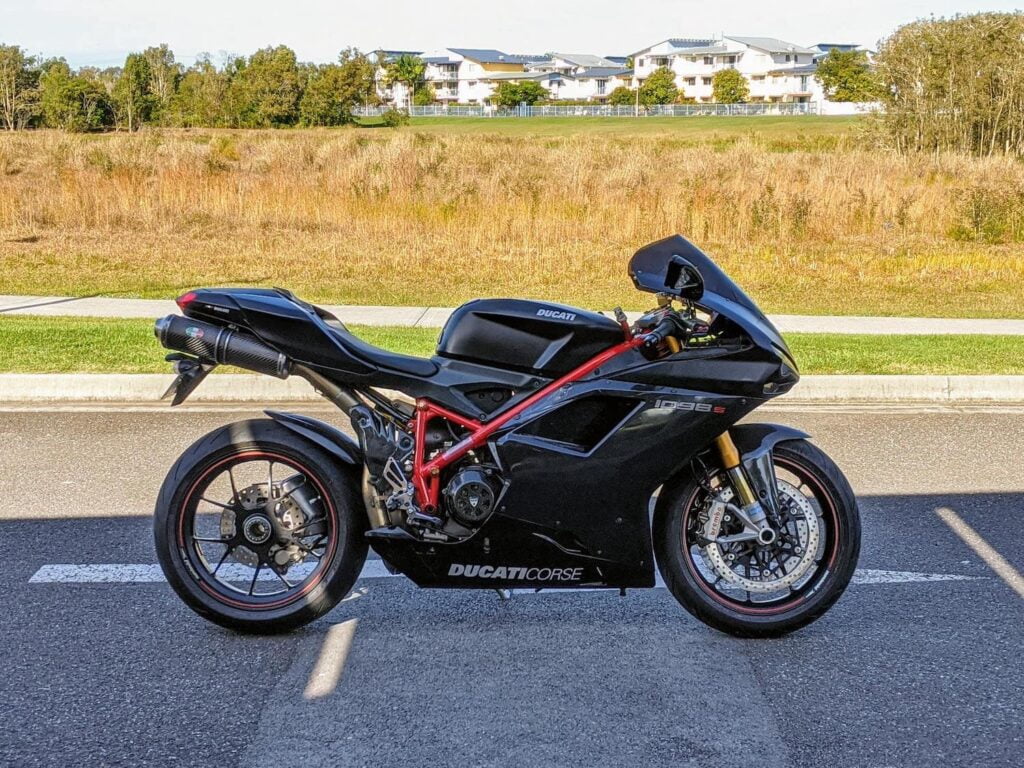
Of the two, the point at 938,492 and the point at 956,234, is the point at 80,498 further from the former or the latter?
the point at 956,234

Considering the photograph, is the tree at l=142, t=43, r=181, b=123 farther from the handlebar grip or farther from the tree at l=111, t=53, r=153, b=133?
the handlebar grip

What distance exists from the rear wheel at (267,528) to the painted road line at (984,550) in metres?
2.88

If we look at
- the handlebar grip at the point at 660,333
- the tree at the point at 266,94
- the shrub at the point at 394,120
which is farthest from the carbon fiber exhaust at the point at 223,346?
the shrub at the point at 394,120

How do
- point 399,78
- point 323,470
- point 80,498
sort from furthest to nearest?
point 399,78, point 80,498, point 323,470

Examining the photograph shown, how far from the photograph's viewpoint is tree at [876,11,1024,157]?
2828cm

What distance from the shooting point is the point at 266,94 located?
78.8 meters

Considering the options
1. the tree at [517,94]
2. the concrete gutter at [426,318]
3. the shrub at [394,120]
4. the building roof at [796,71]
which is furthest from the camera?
the building roof at [796,71]

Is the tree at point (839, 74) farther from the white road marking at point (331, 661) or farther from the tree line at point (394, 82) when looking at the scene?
the white road marking at point (331, 661)

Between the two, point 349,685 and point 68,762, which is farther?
point 349,685

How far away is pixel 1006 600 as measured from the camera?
16.8 feet

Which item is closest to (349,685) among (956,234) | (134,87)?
(956,234)

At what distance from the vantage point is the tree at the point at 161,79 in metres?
71.9

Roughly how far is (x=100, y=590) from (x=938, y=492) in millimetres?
4457

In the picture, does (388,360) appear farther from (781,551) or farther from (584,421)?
(781,551)
